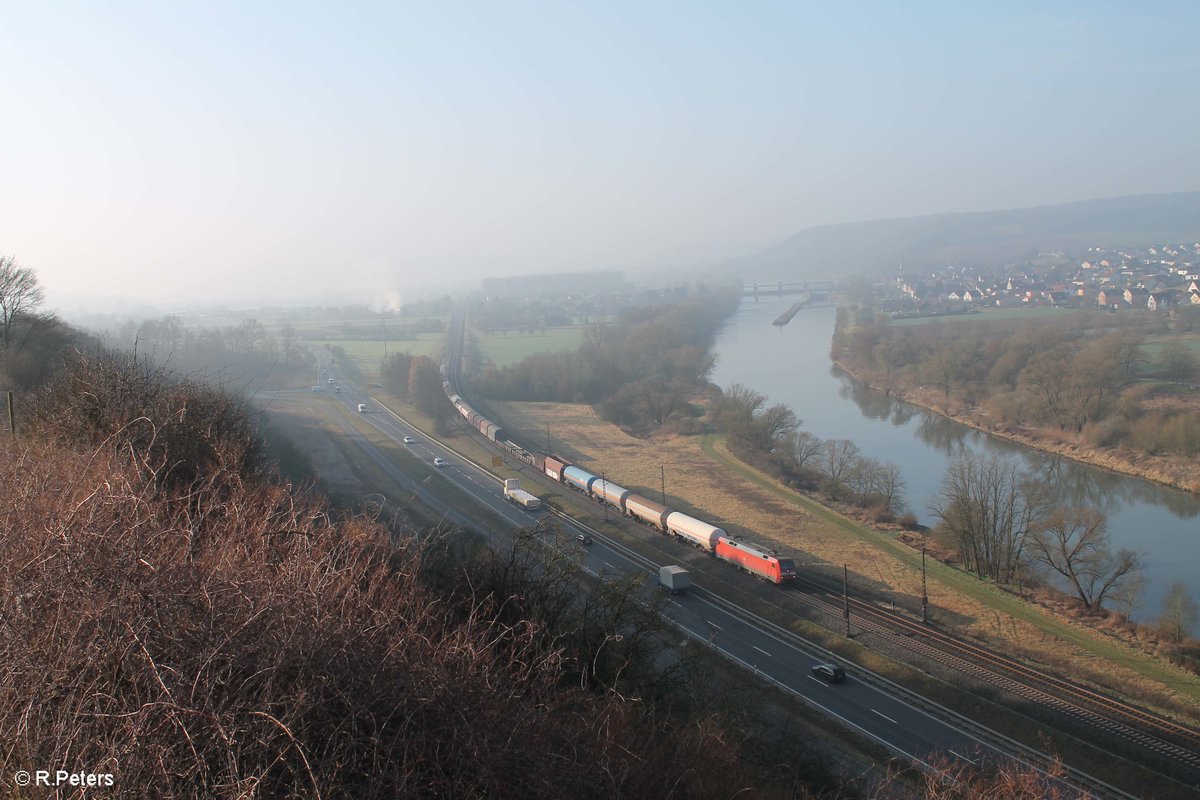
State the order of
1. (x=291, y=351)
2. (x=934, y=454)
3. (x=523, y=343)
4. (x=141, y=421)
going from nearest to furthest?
1. (x=141, y=421)
2. (x=934, y=454)
3. (x=291, y=351)
4. (x=523, y=343)

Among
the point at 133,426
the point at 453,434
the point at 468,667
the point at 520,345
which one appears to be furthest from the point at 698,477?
the point at 520,345

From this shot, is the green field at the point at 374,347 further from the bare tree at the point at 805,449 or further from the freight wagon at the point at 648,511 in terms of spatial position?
the freight wagon at the point at 648,511

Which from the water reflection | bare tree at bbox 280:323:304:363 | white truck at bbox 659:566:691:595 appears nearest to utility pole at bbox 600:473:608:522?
white truck at bbox 659:566:691:595

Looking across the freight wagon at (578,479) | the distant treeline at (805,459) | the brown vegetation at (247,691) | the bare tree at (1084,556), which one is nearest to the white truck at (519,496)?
the freight wagon at (578,479)

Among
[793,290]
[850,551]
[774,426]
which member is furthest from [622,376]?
[793,290]

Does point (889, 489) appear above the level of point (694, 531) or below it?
below

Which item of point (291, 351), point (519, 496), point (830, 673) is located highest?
point (291, 351)

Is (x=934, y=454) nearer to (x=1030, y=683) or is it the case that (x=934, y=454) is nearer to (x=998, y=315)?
(x=1030, y=683)
